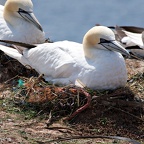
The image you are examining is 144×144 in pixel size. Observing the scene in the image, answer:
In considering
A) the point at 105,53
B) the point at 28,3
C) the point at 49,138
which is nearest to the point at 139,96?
the point at 105,53

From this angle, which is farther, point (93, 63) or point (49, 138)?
point (93, 63)

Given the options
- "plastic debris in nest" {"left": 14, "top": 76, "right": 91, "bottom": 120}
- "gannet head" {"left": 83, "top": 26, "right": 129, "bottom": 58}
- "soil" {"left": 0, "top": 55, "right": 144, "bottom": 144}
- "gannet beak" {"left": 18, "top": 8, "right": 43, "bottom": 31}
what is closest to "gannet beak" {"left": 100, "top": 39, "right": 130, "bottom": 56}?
"gannet head" {"left": 83, "top": 26, "right": 129, "bottom": 58}

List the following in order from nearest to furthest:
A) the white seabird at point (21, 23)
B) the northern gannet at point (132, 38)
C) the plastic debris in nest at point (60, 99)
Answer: the plastic debris in nest at point (60, 99), the white seabird at point (21, 23), the northern gannet at point (132, 38)

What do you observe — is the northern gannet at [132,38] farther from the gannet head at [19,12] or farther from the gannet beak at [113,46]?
the gannet beak at [113,46]

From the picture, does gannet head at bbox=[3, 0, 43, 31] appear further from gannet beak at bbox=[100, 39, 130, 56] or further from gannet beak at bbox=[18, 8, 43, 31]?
gannet beak at bbox=[100, 39, 130, 56]

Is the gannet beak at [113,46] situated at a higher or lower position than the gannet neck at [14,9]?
lower

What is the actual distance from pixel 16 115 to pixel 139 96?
5.76 ft

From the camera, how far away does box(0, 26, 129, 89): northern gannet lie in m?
9.02

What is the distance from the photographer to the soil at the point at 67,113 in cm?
816

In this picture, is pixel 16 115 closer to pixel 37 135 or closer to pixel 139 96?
pixel 37 135

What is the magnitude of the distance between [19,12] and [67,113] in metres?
2.96

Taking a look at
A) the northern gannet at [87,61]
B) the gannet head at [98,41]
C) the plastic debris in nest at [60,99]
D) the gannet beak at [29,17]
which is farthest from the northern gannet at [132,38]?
the plastic debris in nest at [60,99]

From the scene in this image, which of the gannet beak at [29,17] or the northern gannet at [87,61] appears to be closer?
the northern gannet at [87,61]

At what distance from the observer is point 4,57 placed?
10508 millimetres
